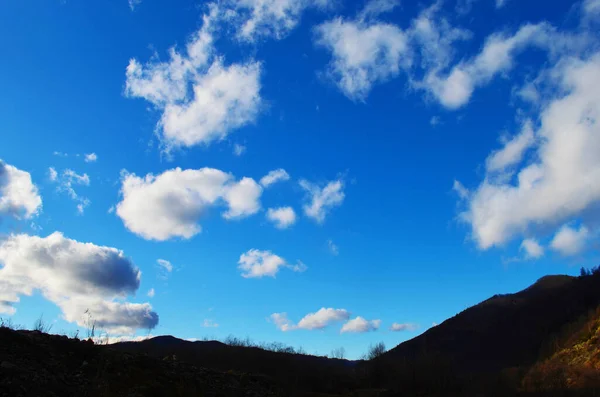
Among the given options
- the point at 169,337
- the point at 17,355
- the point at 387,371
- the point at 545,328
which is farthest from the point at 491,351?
the point at 17,355

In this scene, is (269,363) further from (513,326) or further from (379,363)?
(513,326)

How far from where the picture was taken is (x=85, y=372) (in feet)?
65.2

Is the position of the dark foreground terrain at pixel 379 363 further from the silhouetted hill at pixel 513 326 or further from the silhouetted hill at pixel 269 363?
the silhouetted hill at pixel 513 326

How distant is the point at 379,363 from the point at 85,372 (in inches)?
2450

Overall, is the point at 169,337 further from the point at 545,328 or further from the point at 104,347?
the point at 545,328

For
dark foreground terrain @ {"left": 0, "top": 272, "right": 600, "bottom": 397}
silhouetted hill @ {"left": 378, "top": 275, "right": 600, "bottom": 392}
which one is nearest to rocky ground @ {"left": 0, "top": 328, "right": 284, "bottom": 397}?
dark foreground terrain @ {"left": 0, "top": 272, "right": 600, "bottom": 397}

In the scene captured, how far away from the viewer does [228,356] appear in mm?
72812

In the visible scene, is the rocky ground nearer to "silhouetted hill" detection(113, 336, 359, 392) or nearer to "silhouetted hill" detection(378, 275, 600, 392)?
"silhouetted hill" detection(113, 336, 359, 392)

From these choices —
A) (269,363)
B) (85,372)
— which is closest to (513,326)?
(269,363)

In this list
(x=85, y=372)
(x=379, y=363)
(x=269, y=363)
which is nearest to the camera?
(x=85, y=372)

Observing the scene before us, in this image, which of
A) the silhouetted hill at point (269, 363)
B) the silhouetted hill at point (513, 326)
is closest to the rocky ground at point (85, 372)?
the silhouetted hill at point (269, 363)

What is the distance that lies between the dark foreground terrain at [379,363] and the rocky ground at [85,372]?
0.19ft

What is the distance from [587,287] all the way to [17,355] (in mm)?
166833

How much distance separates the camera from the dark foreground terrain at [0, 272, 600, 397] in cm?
1942
